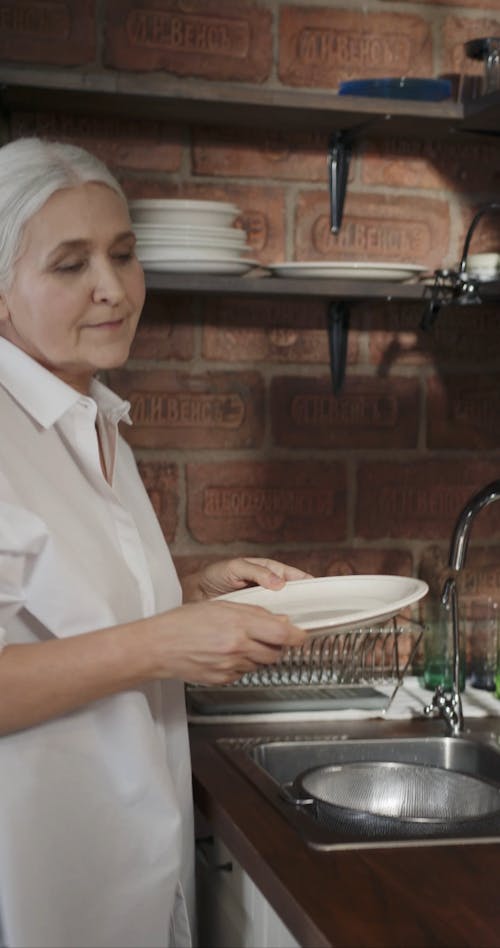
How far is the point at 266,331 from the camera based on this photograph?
6.94 ft

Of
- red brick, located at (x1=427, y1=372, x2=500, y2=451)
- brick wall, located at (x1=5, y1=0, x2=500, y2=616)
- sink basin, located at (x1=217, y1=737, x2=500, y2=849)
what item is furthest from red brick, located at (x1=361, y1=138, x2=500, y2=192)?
sink basin, located at (x1=217, y1=737, x2=500, y2=849)

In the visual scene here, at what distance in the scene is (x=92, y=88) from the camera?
1805 millimetres

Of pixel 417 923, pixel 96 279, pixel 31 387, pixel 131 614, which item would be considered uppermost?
pixel 96 279

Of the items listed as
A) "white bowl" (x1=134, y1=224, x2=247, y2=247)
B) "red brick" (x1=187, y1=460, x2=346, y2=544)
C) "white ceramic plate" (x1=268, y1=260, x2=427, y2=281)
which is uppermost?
"white bowl" (x1=134, y1=224, x2=247, y2=247)

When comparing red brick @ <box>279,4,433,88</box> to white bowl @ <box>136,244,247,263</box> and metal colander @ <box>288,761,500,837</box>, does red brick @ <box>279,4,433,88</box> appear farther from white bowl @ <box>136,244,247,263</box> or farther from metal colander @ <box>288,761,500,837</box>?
metal colander @ <box>288,761,500,837</box>

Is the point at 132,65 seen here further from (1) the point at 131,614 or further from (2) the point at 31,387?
(1) the point at 131,614

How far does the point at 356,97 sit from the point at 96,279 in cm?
66

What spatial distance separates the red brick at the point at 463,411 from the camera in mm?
2203

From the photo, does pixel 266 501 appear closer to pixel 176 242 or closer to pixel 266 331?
pixel 266 331

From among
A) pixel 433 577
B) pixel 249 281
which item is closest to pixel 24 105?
pixel 249 281

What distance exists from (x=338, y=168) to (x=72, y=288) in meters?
0.77

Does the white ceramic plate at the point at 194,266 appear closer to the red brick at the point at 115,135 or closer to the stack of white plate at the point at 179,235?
the stack of white plate at the point at 179,235

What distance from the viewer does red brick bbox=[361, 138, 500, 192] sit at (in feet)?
7.00

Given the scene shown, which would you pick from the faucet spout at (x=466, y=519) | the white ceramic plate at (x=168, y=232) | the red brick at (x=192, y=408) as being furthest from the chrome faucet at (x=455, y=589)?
the white ceramic plate at (x=168, y=232)
